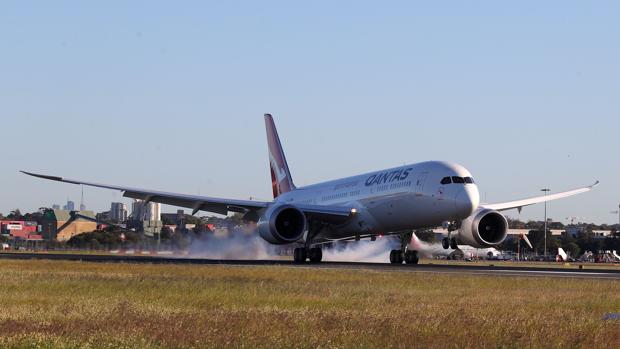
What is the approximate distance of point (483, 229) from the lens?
2133 inches

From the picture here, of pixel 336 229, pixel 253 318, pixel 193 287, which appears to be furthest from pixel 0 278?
pixel 336 229

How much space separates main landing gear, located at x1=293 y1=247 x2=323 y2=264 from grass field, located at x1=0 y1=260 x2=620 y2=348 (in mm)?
20692

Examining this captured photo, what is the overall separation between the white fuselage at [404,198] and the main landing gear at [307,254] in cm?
196

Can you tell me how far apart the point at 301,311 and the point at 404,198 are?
3127 centimetres

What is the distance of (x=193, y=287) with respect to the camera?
96.1 feet

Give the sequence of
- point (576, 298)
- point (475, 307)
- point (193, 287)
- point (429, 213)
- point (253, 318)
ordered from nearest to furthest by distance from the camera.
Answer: point (253, 318) → point (475, 307) → point (576, 298) → point (193, 287) → point (429, 213)

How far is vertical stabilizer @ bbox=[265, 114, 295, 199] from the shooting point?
71.1 m

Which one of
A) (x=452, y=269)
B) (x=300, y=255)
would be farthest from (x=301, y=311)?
(x=300, y=255)

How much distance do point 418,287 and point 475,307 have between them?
288 inches

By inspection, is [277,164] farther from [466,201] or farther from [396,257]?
[466,201]

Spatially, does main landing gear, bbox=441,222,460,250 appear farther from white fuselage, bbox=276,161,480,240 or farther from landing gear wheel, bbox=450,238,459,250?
white fuselage, bbox=276,161,480,240

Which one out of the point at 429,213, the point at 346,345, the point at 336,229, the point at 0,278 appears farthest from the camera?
the point at 336,229

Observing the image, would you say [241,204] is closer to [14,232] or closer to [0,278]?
[0,278]

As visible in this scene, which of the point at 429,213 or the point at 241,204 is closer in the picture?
the point at 429,213
